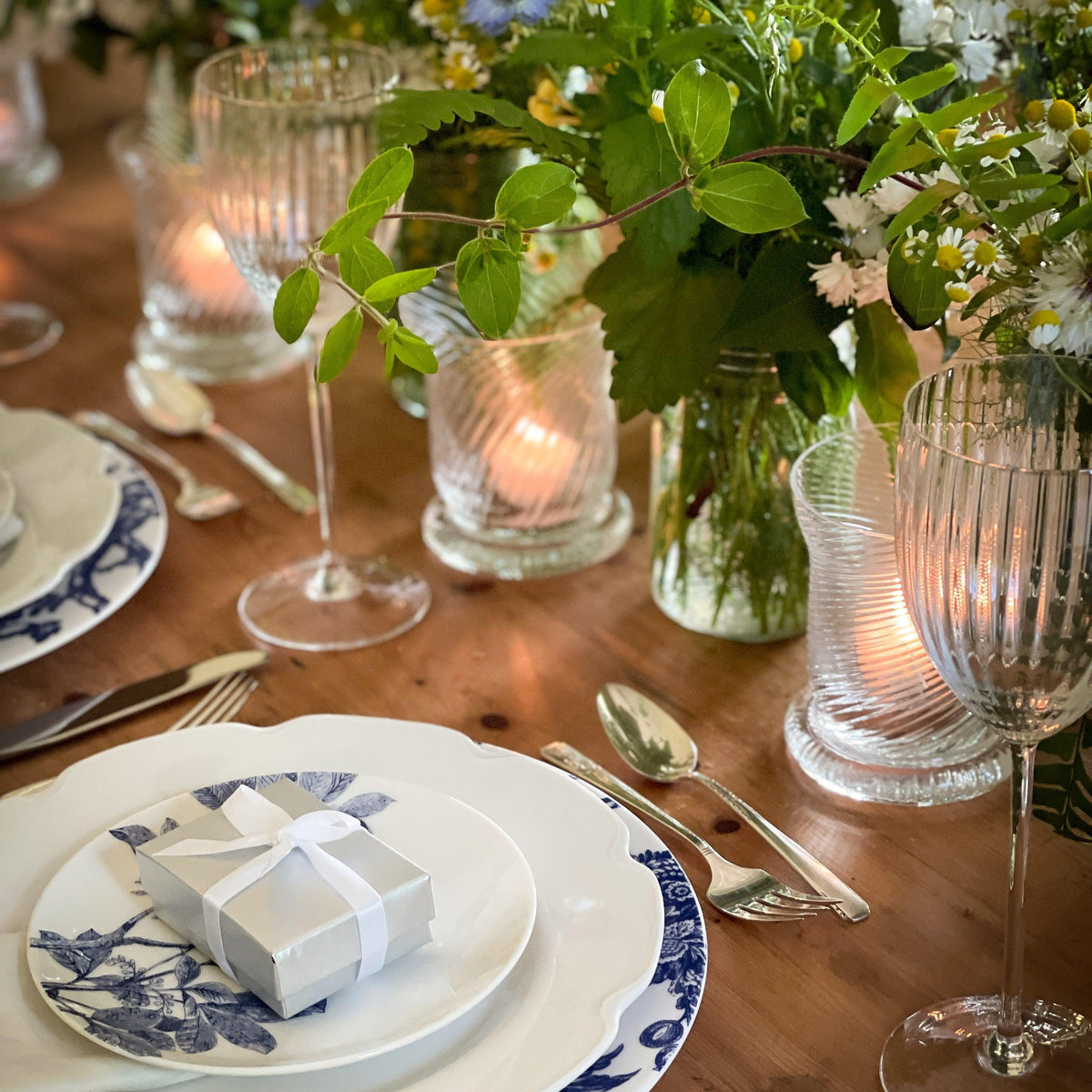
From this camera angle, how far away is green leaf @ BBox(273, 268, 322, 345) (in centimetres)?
52

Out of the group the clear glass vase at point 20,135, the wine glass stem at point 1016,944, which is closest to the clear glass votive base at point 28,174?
the clear glass vase at point 20,135

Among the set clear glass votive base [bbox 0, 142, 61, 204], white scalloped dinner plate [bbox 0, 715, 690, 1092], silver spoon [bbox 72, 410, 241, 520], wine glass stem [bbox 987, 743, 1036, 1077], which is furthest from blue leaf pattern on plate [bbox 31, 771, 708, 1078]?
clear glass votive base [bbox 0, 142, 61, 204]

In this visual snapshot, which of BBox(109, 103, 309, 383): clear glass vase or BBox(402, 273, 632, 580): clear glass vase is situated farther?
BBox(109, 103, 309, 383): clear glass vase

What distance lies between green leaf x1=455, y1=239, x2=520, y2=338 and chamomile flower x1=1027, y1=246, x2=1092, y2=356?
0.20 metres

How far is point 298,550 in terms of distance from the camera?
2.98ft

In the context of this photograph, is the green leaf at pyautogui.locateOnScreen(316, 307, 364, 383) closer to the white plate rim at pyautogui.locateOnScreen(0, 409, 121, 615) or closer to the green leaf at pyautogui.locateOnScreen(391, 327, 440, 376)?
the green leaf at pyautogui.locateOnScreen(391, 327, 440, 376)

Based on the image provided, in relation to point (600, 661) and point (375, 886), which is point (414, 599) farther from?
point (375, 886)

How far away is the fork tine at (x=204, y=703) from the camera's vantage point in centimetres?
72

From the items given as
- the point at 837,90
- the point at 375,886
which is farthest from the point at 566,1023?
the point at 837,90

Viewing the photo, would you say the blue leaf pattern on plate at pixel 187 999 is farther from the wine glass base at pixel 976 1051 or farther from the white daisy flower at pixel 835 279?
the white daisy flower at pixel 835 279

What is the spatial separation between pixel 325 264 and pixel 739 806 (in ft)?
1.25

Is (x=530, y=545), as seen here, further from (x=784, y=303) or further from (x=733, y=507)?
(x=784, y=303)

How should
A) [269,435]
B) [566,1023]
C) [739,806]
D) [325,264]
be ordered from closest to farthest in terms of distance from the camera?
[566,1023], [739,806], [325,264], [269,435]

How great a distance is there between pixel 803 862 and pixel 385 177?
35 cm
